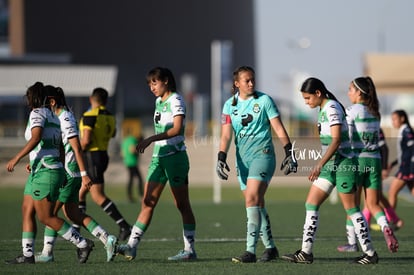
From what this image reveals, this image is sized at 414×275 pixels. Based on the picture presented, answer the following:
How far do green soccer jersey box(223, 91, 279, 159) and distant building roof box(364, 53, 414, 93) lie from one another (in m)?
34.9

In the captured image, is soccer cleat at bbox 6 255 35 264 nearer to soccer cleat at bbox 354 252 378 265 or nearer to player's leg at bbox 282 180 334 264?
player's leg at bbox 282 180 334 264

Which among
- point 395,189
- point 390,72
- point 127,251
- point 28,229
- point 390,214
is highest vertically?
point 390,72

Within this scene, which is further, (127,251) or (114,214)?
(114,214)

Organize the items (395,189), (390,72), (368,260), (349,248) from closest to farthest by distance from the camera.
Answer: (368,260) → (349,248) → (395,189) → (390,72)

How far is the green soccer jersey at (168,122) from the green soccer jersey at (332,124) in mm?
1445

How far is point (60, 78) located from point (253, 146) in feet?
127

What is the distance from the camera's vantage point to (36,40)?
76.2m

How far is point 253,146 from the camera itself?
12.2 meters

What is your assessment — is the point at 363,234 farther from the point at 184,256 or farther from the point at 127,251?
the point at 127,251

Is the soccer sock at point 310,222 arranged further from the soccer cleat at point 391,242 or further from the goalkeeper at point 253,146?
the soccer cleat at point 391,242

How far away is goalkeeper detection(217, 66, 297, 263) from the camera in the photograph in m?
12.1

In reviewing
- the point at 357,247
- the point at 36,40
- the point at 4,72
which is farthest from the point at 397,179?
the point at 36,40

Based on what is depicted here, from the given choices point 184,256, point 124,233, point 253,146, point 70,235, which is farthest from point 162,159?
point 124,233

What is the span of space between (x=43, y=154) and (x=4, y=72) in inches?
1601
